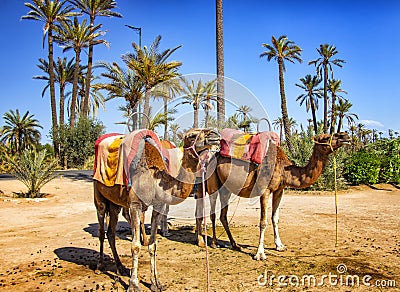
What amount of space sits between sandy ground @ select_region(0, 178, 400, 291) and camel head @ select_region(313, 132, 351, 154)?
7.02ft

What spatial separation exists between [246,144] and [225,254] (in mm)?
2345

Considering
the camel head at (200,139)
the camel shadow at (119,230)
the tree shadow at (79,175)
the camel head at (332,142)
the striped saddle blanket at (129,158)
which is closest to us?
the camel head at (200,139)

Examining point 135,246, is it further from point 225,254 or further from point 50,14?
point 50,14

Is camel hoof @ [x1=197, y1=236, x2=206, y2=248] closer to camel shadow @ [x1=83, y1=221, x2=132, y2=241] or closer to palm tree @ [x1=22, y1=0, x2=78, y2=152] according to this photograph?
camel shadow @ [x1=83, y1=221, x2=132, y2=241]

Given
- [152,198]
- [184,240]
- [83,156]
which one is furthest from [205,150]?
[83,156]

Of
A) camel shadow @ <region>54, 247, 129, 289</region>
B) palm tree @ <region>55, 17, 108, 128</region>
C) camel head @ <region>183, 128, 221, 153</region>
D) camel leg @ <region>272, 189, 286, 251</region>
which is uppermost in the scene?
palm tree @ <region>55, 17, 108, 128</region>

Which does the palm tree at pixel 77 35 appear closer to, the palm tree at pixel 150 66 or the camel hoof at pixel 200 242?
the palm tree at pixel 150 66

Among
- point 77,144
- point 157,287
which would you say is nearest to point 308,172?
point 157,287

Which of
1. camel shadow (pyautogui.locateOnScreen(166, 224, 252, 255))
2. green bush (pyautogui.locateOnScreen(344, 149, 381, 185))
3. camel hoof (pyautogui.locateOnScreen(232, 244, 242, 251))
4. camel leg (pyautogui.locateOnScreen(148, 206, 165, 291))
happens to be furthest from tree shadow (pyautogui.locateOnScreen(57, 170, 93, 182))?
camel leg (pyautogui.locateOnScreen(148, 206, 165, 291))

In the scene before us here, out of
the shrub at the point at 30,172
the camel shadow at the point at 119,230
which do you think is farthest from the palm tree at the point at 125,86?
the camel shadow at the point at 119,230

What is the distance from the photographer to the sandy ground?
551 cm

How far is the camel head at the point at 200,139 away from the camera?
501cm

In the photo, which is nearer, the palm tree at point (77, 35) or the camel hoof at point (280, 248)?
the camel hoof at point (280, 248)

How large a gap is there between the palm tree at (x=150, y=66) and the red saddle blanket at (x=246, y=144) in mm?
12527
